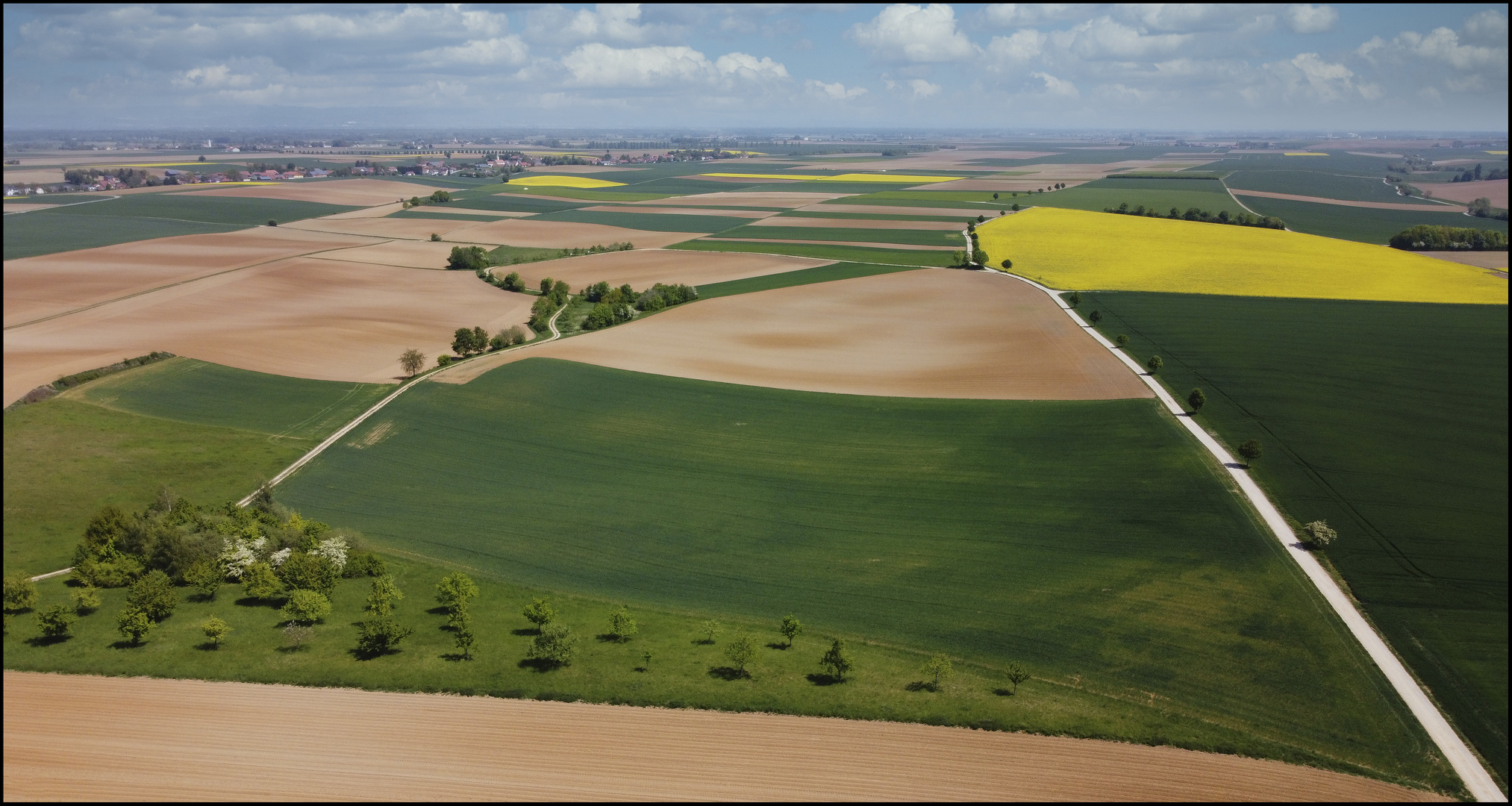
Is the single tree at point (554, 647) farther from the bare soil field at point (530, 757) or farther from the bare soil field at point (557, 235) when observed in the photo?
the bare soil field at point (557, 235)

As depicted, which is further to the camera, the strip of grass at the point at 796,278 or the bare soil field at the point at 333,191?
the bare soil field at the point at 333,191

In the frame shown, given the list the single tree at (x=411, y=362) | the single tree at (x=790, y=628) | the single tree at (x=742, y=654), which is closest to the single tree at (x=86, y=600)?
the single tree at (x=742, y=654)

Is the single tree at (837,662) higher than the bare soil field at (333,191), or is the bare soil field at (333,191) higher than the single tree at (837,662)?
the bare soil field at (333,191)

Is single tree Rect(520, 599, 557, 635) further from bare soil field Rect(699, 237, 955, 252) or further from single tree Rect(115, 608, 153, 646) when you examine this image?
bare soil field Rect(699, 237, 955, 252)

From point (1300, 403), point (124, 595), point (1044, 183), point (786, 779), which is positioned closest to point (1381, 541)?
point (1300, 403)

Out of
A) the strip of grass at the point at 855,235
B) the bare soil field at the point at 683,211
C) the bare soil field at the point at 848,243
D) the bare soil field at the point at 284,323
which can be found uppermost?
the bare soil field at the point at 683,211

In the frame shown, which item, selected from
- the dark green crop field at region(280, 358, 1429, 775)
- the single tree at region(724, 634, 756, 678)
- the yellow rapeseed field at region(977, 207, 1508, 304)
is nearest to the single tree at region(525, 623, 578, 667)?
the dark green crop field at region(280, 358, 1429, 775)

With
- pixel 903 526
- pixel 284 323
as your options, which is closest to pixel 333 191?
pixel 284 323
